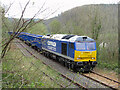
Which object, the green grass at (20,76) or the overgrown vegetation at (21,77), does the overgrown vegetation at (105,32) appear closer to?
the overgrown vegetation at (21,77)

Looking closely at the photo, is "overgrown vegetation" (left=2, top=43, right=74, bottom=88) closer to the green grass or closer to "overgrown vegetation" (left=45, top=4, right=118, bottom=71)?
the green grass

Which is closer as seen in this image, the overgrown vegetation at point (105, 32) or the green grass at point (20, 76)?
the green grass at point (20, 76)

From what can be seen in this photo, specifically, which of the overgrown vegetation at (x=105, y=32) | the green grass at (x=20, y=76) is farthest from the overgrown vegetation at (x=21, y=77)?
the overgrown vegetation at (x=105, y=32)

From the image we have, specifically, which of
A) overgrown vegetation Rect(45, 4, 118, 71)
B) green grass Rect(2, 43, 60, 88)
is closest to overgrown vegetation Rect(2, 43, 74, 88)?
green grass Rect(2, 43, 60, 88)

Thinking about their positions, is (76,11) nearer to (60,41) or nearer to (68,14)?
(68,14)

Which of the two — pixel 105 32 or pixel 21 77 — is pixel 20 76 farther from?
pixel 105 32

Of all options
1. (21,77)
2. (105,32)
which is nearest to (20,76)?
(21,77)

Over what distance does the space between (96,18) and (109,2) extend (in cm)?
252

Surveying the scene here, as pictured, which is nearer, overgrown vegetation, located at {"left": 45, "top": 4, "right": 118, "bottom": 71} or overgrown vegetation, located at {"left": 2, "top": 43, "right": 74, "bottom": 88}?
overgrown vegetation, located at {"left": 2, "top": 43, "right": 74, "bottom": 88}

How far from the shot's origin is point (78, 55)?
11.8 m

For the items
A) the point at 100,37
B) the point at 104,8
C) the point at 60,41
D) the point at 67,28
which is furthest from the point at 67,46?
the point at 67,28

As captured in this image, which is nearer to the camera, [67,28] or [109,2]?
[109,2]

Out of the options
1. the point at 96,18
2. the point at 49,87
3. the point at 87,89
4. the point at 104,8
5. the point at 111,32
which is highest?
the point at 104,8

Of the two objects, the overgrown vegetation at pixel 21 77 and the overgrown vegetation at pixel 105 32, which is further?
the overgrown vegetation at pixel 105 32
